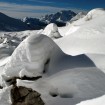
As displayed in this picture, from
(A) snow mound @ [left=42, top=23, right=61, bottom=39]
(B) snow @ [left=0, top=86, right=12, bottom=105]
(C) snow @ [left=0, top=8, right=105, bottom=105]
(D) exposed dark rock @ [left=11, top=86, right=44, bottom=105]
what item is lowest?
(A) snow mound @ [left=42, top=23, right=61, bottom=39]

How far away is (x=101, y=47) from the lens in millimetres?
18484

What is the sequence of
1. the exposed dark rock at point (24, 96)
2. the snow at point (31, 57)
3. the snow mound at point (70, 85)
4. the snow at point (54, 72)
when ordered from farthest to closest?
the snow at point (31, 57) < the snow at point (54, 72) < the snow mound at point (70, 85) < the exposed dark rock at point (24, 96)

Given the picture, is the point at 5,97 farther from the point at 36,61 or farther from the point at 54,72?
the point at 54,72

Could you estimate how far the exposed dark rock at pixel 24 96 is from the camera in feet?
42.1

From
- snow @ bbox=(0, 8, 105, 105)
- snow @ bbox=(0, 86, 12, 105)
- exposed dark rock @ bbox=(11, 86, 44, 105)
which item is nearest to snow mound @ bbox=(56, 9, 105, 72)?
snow @ bbox=(0, 8, 105, 105)

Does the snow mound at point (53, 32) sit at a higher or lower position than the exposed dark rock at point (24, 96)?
lower

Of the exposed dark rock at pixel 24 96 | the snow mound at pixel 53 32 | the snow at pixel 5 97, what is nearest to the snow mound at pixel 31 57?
the snow at pixel 5 97

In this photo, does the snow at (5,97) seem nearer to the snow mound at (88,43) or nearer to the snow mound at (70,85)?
the snow mound at (70,85)

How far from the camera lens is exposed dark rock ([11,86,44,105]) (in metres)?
12.8

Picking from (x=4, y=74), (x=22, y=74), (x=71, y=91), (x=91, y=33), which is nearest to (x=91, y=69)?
(x=71, y=91)

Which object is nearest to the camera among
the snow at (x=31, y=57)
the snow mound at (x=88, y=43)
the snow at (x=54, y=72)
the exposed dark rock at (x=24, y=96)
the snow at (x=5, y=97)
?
the exposed dark rock at (x=24, y=96)

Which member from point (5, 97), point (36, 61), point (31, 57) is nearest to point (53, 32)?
point (31, 57)

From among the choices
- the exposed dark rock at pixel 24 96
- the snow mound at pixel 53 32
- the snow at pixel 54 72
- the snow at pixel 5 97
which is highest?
the snow at pixel 54 72

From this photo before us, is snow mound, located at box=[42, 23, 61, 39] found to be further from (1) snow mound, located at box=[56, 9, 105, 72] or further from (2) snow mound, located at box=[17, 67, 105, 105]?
(2) snow mound, located at box=[17, 67, 105, 105]
